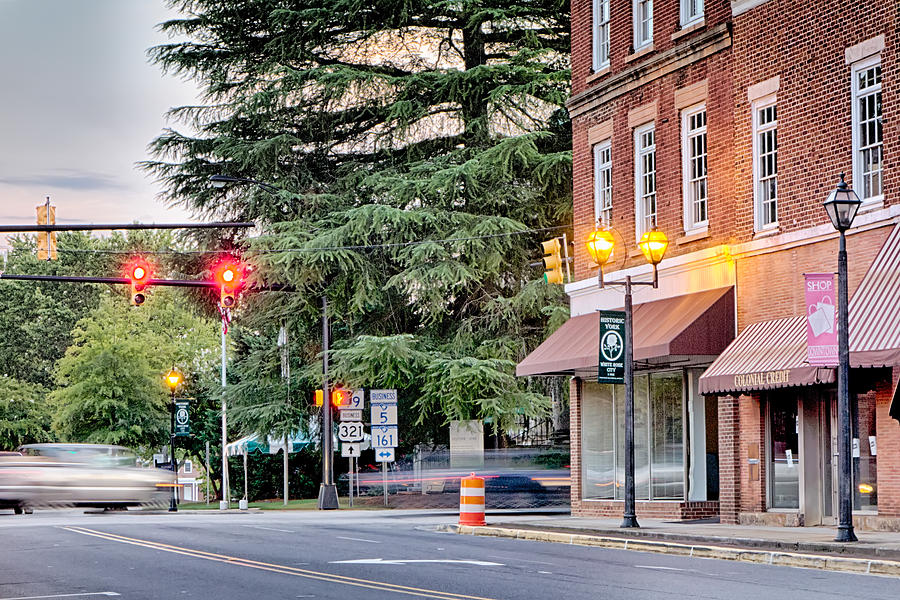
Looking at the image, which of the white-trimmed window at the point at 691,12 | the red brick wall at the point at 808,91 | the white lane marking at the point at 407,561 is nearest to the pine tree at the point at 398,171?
the white-trimmed window at the point at 691,12

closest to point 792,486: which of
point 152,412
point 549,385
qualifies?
point 549,385

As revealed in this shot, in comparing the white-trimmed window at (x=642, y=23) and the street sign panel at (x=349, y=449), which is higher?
the white-trimmed window at (x=642, y=23)

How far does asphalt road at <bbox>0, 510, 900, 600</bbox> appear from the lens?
14.4m

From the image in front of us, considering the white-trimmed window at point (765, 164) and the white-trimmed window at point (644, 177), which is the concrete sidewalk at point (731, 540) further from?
the white-trimmed window at point (644, 177)

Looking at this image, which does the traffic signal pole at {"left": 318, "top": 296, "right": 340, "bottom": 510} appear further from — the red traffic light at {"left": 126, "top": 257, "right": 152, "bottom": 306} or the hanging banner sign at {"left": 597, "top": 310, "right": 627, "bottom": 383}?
the hanging banner sign at {"left": 597, "top": 310, "right": 627, "bottom": 383}

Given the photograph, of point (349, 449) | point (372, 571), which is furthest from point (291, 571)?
point (349, 449)

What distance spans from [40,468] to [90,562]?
129 inches

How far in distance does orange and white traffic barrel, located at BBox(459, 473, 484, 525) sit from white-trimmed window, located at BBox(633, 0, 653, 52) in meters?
10.1

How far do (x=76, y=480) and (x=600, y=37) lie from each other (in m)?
16.4

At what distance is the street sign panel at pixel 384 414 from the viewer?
39.3 m

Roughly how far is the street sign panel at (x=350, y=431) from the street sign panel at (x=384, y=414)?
1.93 metres

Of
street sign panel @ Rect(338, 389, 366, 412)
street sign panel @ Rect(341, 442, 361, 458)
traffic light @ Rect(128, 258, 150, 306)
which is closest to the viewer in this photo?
traffic light @ Rect(128, 258, 150, 306)

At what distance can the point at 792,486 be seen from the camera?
24922mm

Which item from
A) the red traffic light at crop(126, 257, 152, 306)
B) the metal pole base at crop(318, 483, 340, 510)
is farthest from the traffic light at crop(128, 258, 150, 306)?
the metal pole base at crop(318, 483, 340, 510)
